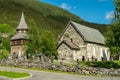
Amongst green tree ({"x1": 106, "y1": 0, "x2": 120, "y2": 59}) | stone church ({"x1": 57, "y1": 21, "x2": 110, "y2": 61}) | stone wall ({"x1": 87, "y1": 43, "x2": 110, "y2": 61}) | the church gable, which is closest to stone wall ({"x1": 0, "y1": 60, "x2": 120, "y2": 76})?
green tree ({"x1": 106, "y1": 0, "x2": 120, "y2": 59})

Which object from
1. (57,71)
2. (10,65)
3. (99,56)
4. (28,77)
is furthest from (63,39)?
(28,77)

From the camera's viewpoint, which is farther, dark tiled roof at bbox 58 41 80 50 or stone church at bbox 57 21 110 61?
stone church at bbox 57 21 110 61

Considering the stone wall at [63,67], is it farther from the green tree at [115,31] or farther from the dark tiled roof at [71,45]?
the dark tiled roof at [71,45]

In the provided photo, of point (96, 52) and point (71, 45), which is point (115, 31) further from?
point (96, 52)

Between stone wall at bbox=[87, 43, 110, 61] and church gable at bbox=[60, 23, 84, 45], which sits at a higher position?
church gable at bbox=[60, 23, 84, 45]

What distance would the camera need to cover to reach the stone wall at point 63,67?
1531 inches

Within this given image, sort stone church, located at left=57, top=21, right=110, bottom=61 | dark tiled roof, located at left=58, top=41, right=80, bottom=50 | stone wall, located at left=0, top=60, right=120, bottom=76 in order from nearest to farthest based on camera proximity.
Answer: stone wall, located at left=0, top=60, right=120, bottom=76 → dark tiled roof, located at left=58, top=41, right=80, bottom=50 → stone church, located at left=57, top=21, right=110, bottom=61

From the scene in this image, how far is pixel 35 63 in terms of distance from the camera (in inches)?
1831

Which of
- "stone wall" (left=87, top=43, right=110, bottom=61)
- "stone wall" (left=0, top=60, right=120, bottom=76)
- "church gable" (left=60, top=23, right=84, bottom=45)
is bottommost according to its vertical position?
"stone wall" (left=0, top=60, right=120, bottom=76)

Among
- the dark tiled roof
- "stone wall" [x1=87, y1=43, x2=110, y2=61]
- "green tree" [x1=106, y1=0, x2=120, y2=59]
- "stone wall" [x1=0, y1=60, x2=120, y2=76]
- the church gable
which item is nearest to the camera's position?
"stone wall" [x1=0, y1=60, x2=120, y2=76]

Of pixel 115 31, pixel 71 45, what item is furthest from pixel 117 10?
pixel 71 45

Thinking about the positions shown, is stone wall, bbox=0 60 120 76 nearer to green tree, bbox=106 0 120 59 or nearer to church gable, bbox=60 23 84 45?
green tree, bbox=106 0 120 59

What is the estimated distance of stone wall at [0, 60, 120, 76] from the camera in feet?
128

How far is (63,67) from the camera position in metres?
42.5
